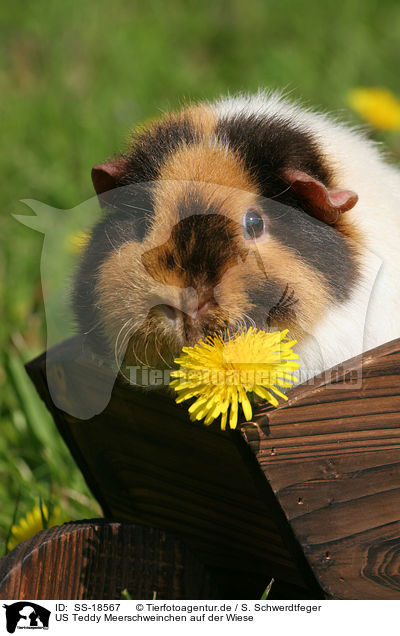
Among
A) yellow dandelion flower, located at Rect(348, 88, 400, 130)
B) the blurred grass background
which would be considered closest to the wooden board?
the blurred grass background

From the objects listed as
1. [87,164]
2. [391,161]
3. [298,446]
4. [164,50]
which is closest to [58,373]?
[298,446]

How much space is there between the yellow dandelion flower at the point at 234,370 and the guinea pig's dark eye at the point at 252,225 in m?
0.26

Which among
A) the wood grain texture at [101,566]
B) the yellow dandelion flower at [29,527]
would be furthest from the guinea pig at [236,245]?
the yellow dandelion flower at [29,527]

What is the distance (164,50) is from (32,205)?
458cm

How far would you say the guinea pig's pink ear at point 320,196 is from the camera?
194 centimetres

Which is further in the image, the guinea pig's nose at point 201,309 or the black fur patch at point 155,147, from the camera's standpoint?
the black fur patch at point 155,147

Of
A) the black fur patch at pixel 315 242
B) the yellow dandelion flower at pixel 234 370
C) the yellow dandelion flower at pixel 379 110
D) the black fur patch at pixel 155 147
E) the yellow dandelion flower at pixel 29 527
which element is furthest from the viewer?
the yellow dandelion flower at pixel 379 110

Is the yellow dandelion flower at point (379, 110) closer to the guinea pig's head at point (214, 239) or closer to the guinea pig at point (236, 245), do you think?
the guinea pig at point (236, 245)

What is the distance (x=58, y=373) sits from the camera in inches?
94.4

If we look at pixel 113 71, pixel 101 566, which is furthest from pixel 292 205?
pixel 113 71

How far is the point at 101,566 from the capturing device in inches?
85.0

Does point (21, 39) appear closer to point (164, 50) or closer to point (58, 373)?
point (164, 50)
